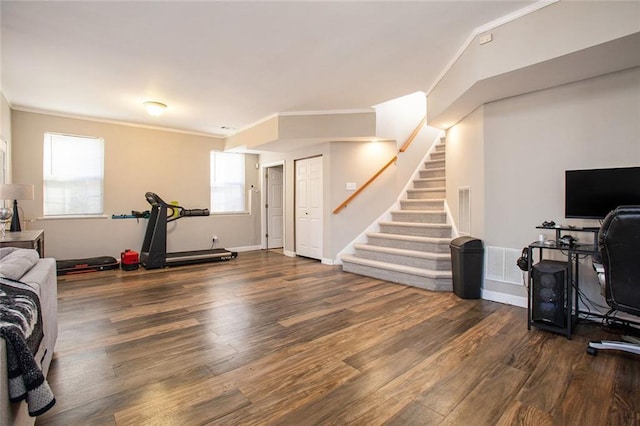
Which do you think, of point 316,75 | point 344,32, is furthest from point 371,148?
point 344,32

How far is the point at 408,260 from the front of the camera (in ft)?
15.2

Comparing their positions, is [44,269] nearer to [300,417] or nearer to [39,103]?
[300,417]

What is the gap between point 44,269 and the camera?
6.98 feet

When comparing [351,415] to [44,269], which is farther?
[44,269]

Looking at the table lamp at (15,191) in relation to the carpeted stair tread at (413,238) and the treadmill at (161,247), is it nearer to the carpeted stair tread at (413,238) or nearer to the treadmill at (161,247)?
the treadmill at (161,247)

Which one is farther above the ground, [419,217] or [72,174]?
[72,174]

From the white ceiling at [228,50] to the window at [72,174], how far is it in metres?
0.75

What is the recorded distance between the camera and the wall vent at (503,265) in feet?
11.5

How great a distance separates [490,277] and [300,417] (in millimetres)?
2964

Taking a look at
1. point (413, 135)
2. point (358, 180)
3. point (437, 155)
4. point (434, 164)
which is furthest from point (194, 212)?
point (437, 155)

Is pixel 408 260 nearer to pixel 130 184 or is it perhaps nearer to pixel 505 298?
pixel 505 298

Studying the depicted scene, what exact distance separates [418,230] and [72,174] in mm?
6091

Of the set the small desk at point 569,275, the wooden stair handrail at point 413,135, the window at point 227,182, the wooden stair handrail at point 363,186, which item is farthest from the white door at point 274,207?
the small desk at point 569,275

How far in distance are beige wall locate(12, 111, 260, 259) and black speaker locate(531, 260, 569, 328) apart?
237 inches
